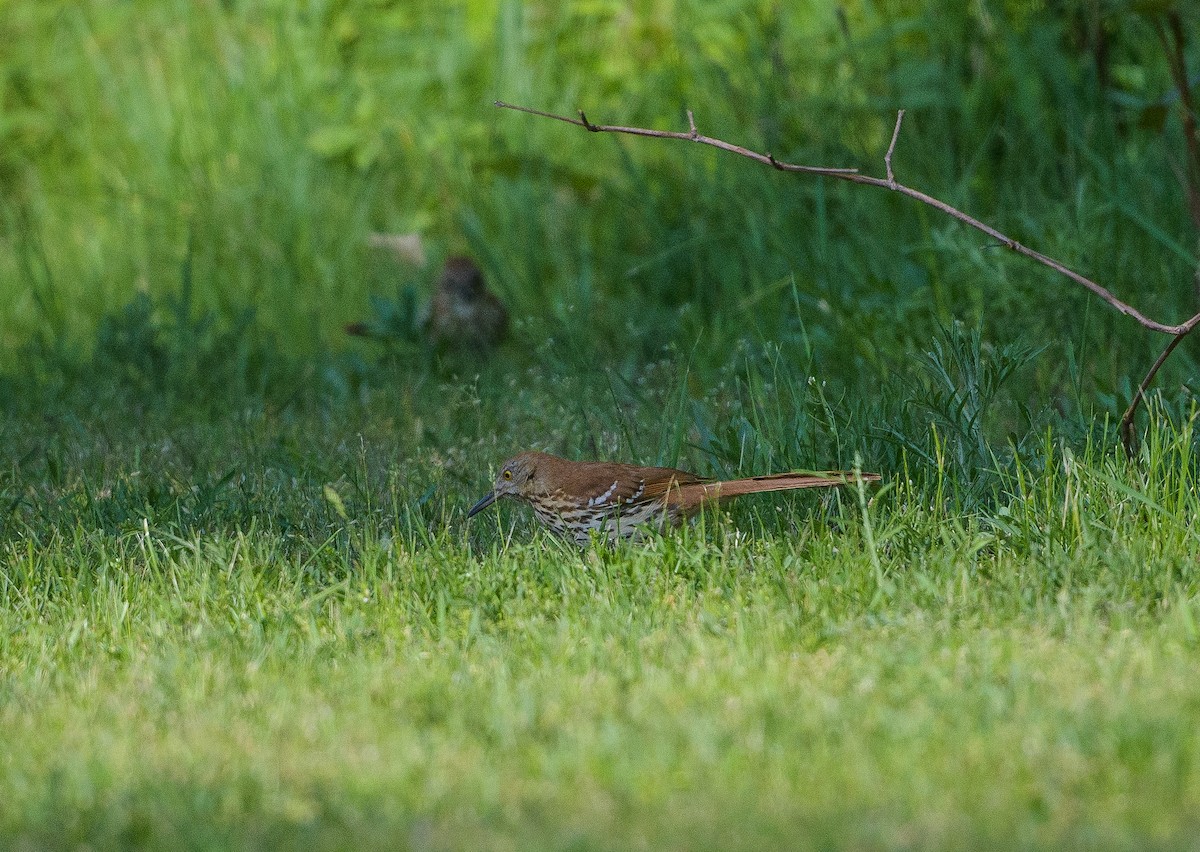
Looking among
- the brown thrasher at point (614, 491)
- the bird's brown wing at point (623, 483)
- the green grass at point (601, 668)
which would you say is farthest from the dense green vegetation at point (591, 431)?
the bird's brown wing at point (623, 483)

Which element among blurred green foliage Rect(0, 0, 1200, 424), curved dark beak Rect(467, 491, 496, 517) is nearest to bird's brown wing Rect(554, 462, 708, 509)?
curved dark beak Rect(467, 491, 496, 517)

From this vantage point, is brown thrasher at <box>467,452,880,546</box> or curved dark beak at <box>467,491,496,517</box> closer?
brown thrasher at <box>467,452,880,546</box>

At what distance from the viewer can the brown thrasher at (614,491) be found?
172 inches

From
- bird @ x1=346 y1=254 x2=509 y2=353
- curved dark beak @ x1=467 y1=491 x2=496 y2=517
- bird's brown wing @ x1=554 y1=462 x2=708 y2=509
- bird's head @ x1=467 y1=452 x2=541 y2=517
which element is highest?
bird's brown wing @ x1=554 y1=462 x2=708 y2=509

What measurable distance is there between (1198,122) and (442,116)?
13.6 feet

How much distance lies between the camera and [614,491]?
15.0ft

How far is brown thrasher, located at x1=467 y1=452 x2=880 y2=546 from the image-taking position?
4379 millimetres

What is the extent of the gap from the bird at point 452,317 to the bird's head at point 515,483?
2.42 m

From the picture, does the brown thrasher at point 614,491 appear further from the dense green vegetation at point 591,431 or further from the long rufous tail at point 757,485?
the dense green vegetation at point 591,431

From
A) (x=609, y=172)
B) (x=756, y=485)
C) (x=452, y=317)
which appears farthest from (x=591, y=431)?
(x=609, y=172)

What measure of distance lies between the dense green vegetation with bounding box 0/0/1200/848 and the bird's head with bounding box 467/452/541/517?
0.06 m

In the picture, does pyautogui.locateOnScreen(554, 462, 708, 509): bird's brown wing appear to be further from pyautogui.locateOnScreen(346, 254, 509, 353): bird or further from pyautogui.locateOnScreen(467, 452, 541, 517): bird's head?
pyautogui.locateOnScreen(346, 254, 509, 353): bird

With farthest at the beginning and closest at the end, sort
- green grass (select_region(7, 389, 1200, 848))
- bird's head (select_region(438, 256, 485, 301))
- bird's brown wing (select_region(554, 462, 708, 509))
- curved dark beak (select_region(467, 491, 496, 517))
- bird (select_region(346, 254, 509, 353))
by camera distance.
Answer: bird's head (select_region(438, 256, 485, 301)) < bird (select_region(346, 254, 509, 353)) < curved dark beak (select_region(467, 491, 496, 517)) < bird's brown wing (select_region(554, 462, 708, 509)) < green grass (select_region(7, 389, 1200, 848))

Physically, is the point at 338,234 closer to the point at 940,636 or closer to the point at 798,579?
the point at 798,579
